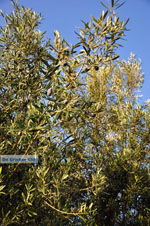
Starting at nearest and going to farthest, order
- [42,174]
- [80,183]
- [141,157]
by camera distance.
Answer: [42,174] < [80,183] < [141,157]

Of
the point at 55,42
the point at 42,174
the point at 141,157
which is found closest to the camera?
the point at 42,174

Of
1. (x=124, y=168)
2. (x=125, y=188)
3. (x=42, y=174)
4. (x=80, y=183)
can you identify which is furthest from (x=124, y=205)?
(x=42, y=174)

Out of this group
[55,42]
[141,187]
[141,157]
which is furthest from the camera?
[141,157]

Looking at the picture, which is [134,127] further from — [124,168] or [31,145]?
[31,145]

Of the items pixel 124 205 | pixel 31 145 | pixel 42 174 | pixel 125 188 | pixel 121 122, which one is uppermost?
pixel 121 122

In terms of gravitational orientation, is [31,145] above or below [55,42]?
below

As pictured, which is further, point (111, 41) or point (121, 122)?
point (121, 122)

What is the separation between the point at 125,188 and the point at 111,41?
18.1 feet

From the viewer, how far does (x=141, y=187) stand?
8.08 metres

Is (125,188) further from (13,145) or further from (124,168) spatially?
(13,145)

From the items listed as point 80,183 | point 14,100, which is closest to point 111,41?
point 14,100

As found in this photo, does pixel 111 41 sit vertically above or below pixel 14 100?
above

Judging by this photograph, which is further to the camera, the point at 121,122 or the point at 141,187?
the point at 121,122

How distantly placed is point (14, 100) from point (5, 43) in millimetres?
1216
